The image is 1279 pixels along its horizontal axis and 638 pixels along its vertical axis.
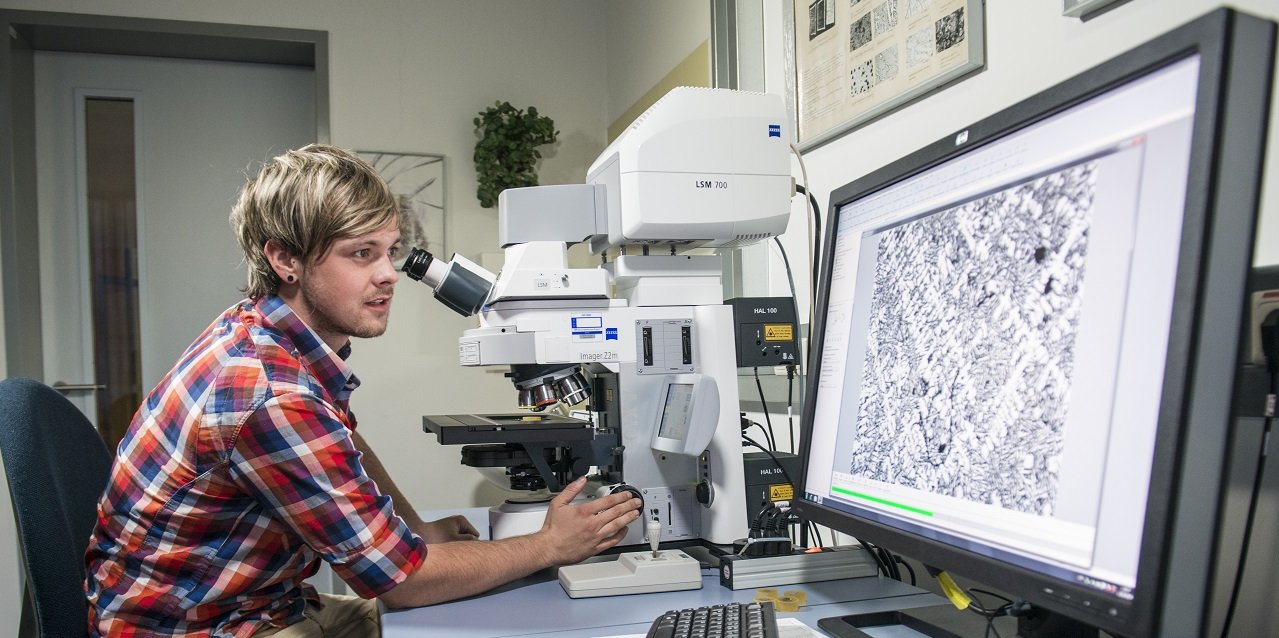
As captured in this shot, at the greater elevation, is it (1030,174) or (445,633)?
(1030,174)

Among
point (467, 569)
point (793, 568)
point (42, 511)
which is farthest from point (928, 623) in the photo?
point (42, 511)

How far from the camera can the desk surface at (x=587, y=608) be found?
931 mm

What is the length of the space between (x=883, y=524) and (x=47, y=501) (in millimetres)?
937

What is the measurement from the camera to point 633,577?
1060 mm

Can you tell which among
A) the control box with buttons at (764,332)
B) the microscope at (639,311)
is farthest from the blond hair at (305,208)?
the control box with buttons at (764,332)

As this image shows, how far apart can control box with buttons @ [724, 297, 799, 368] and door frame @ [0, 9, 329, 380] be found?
2.28 m

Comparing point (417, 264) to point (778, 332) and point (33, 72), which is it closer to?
point (778, 332)

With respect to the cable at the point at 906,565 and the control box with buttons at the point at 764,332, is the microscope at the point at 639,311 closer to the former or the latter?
the control box with buttons at the point at 764,332

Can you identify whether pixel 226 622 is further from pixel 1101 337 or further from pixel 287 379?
pixel 1101 337

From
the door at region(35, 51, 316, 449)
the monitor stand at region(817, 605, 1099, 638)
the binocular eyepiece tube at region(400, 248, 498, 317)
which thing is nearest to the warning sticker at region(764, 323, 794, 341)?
the binocular eyepiece tube at region(400, 248, 498, 317)

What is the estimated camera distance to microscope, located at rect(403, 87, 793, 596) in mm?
1244

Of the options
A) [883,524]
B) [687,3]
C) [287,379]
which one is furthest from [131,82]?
[883,524]

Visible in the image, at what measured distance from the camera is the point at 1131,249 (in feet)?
1.81

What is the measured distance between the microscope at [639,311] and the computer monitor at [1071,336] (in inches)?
16.6
